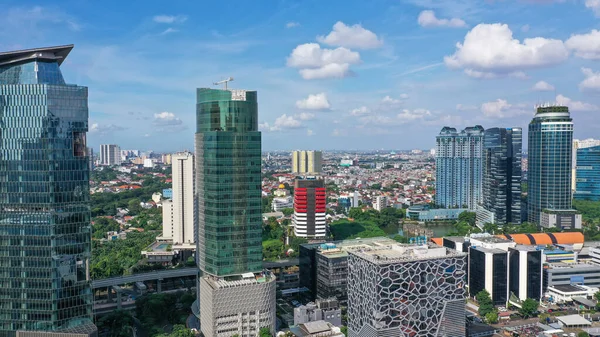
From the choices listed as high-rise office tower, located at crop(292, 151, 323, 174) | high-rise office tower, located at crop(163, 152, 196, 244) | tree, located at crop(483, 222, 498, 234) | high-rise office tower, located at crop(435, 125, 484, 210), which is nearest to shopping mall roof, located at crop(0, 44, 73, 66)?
high-rise office tower, located at crop(163, 152, 196, 244)

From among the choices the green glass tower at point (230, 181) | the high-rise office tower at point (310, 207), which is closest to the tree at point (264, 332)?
the green glass tower at point (230, 181)

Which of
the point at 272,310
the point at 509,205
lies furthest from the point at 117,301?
the point at 509,205

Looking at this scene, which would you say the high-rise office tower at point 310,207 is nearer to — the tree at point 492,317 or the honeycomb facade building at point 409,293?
the tree at point 492,317

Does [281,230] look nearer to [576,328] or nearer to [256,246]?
[256,246]

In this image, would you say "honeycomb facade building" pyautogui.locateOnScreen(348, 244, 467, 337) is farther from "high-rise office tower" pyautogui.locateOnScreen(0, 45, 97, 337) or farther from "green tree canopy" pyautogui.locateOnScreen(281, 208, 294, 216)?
"green tree canopy" pyautogui.locateOnScreen(281, 208, 294, 216)

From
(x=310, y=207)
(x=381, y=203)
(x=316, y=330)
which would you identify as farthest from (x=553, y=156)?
(x=316, y=330)

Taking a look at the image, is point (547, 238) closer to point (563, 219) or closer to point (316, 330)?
point (563, 219)

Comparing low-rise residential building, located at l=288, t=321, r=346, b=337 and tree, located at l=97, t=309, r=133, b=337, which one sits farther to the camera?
tree, located at l=97, t=309, r=133, b=337
